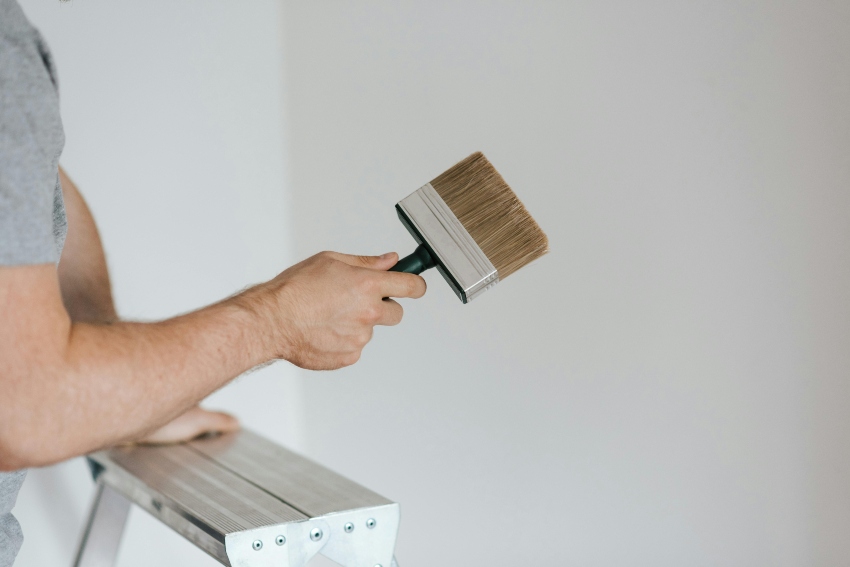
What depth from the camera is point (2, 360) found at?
535 millimetres

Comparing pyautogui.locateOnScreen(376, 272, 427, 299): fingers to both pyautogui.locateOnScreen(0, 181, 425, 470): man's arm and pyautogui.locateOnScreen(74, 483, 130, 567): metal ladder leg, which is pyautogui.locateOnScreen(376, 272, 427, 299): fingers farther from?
pyautogui.locateOnScreen(74, 483, 130, 567): metal ladder leg

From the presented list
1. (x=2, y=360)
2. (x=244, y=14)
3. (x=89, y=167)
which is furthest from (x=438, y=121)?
(x=2, y=360)

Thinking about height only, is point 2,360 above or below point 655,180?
above

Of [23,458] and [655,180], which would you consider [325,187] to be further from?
[23,458]

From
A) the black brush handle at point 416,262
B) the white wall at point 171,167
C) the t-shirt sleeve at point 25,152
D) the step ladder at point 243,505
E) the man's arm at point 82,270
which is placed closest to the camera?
the t-shirt sleeve at point 25,152

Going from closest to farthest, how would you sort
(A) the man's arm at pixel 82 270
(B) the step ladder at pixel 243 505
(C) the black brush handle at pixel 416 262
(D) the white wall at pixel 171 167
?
(B) the step ladder at pixel 243 505
(C) the black brush handle at pixel 416 262
(A) the man's arm at pixel 82 270
(D) the white wall at pixel 171 167

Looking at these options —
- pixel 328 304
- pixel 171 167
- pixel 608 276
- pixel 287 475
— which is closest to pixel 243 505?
pixel 287 475

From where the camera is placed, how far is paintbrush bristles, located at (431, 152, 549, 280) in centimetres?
81

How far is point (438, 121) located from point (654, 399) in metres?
0.71

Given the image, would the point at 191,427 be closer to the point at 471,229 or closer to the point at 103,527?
the point at 103,527

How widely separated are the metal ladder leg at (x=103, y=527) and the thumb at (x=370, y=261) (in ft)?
1.82

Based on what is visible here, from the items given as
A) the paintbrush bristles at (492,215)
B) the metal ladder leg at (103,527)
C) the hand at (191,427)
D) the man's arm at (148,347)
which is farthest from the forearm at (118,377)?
the metal ladder leg at (103,527)

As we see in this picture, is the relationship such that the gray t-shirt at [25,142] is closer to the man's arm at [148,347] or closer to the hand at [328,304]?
the man's arm at [148,347]

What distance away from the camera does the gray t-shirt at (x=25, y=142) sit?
1.75 ft
